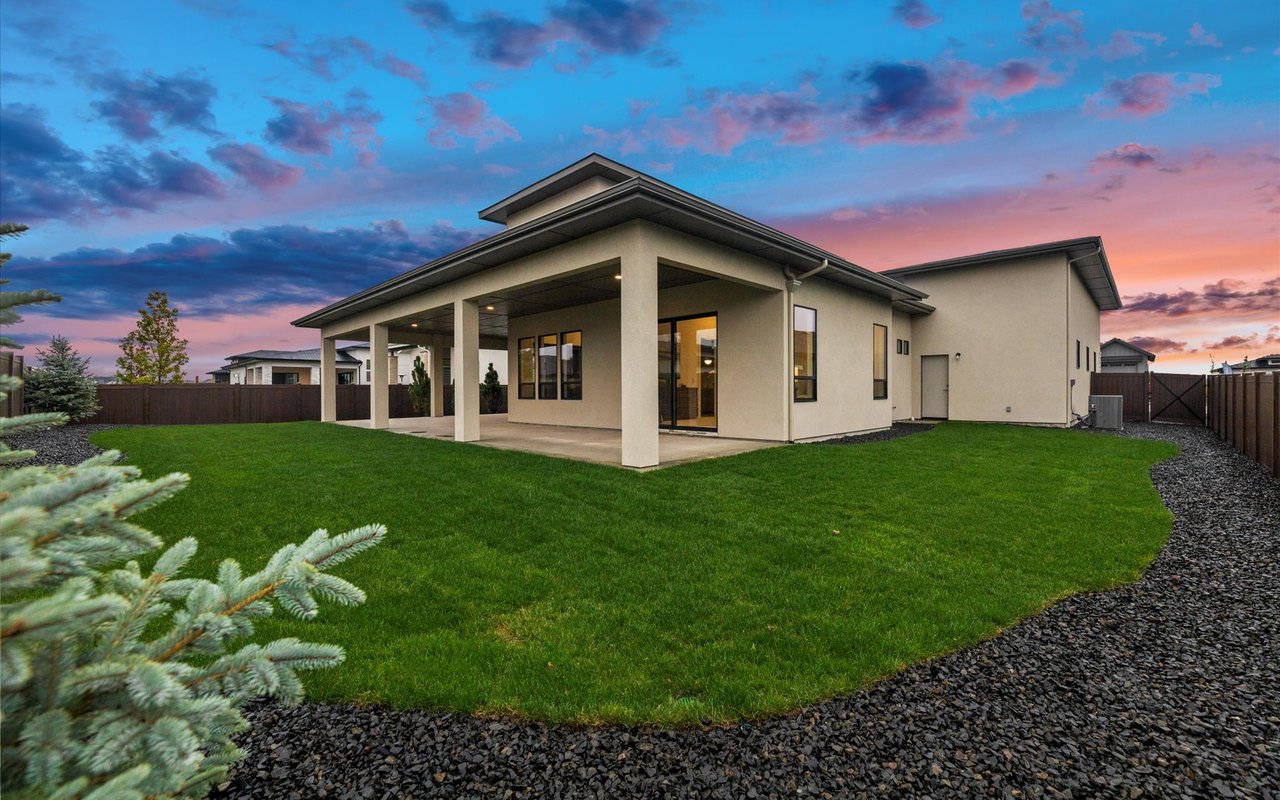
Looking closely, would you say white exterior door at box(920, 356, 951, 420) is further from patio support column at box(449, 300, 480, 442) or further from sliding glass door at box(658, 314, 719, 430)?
patio support column at box(449, 300, 480, 442)

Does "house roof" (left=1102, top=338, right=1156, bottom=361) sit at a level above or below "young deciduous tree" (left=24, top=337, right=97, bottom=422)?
above

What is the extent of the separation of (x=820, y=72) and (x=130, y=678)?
1220cm

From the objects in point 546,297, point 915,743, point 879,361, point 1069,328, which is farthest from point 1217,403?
point 915,743

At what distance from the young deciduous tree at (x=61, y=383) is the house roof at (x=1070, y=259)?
2263cm

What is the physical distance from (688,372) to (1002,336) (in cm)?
999

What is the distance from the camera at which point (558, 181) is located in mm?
13008

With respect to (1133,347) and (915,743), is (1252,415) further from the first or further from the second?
(1133,347)

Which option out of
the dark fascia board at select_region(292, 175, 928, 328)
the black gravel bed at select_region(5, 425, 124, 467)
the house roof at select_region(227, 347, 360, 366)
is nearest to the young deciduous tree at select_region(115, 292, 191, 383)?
the house roof at select_region(227, 347, 360, 366)

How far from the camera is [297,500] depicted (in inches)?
228

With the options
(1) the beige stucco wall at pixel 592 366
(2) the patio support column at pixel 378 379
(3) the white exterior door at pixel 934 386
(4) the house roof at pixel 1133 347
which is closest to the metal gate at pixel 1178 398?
(3) the white exterior door at pixel 934 386

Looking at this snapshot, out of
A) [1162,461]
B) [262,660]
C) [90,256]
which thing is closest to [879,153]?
[1162,461]

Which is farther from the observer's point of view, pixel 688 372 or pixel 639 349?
pixel 688 372

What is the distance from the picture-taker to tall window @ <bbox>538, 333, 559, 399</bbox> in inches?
593

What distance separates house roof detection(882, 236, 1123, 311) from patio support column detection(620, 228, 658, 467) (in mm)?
12226
